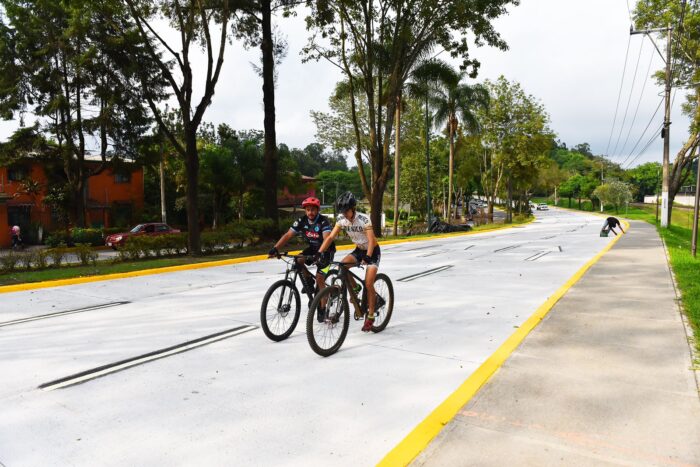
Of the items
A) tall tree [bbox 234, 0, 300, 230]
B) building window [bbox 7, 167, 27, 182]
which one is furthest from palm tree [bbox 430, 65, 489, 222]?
building window [bbox 7, 167, 27, 182]

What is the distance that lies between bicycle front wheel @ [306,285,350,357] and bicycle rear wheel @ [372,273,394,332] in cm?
83

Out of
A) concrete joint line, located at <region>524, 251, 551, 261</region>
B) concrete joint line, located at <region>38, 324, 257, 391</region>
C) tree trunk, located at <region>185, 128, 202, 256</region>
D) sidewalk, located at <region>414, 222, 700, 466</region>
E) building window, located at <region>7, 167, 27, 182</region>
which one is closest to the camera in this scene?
sidewalk, located at <region>414, 222, 700, 466</region>

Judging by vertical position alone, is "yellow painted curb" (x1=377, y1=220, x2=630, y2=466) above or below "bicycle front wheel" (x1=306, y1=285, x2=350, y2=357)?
below

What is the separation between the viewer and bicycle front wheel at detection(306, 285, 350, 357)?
5.30 meters

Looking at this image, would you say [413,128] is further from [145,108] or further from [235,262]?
[235,262]

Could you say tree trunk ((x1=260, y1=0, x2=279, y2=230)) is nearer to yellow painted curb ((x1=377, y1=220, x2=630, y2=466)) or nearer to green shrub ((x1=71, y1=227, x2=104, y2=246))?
yellow painted curb ((x1=377, y1=220, x2=630, y2=466))

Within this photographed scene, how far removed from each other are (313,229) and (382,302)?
1.39m

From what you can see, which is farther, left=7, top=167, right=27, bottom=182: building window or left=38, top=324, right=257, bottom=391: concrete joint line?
left=7, top=167, right=27, bottom=182: building window

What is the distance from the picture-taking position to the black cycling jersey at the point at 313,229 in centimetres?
631

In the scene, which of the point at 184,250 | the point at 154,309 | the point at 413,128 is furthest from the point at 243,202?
the point at 154,309

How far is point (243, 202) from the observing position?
42.2m

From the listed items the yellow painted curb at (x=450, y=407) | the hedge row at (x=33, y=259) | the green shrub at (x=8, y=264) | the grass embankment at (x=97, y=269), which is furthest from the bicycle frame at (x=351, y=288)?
the green shrub at (x=8, y=264)

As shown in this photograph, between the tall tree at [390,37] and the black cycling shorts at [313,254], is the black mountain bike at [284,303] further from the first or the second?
the tall tree at [390,37]

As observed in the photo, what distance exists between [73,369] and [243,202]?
37.8 metres
